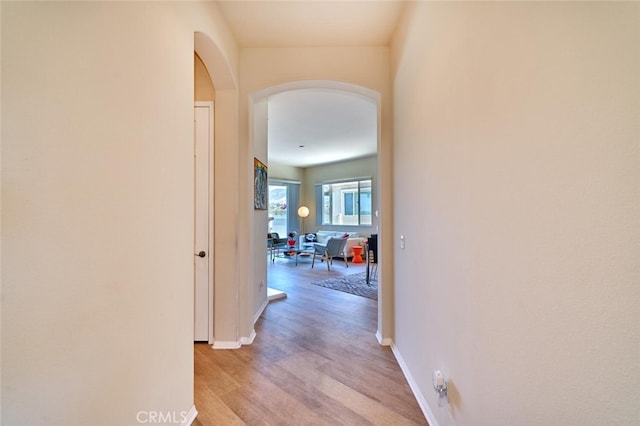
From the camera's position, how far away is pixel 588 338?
63 cm

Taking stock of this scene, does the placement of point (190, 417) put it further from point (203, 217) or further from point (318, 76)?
point (318, 76)

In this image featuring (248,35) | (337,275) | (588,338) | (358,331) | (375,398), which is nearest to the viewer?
(588,338)

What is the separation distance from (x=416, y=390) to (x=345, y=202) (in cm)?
723

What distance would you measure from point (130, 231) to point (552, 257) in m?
1.48

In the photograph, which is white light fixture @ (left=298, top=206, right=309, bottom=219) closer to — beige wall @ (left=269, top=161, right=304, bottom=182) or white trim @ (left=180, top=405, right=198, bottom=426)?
beige wall @ (left=269, top=161, right=304, bottom=182)

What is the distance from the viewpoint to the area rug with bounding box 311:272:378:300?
4234mm

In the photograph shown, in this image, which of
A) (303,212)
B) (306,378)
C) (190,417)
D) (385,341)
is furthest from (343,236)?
→ (190,417)

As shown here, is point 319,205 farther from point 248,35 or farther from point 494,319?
point 494,319

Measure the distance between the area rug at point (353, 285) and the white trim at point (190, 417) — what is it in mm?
2852

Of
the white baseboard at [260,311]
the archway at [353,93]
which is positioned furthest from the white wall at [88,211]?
the white baseboard at [260,311]

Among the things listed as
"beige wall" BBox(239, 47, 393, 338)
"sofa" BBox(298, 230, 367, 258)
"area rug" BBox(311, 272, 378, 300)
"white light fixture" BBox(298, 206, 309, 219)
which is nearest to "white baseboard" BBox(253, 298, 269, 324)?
"beige wall" BBox(239, 47, 393, 338)

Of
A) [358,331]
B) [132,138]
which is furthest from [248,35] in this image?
[358,331]

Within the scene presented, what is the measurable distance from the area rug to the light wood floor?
973mm

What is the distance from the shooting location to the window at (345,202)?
8.21m
